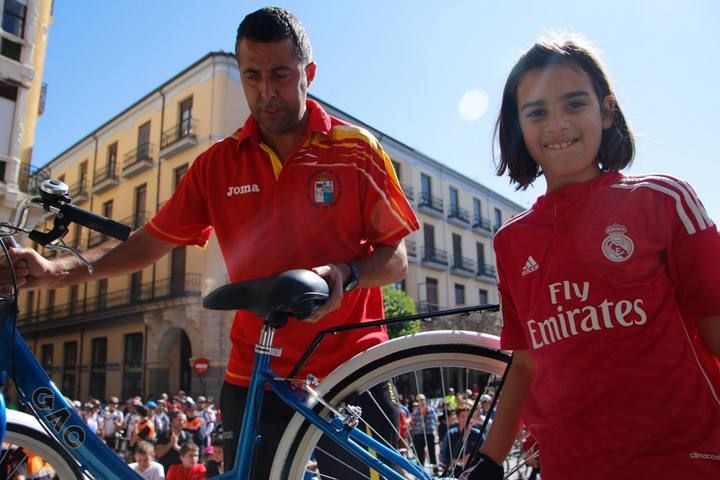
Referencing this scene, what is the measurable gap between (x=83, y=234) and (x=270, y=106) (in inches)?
1008

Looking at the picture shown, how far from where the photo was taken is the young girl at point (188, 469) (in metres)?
4.77

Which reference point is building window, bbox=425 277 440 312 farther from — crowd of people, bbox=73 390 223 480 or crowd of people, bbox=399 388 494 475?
crowd of people, bbox=399 388 494 475

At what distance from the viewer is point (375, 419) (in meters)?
1.67

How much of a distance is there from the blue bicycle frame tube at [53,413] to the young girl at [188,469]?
3.08 metres

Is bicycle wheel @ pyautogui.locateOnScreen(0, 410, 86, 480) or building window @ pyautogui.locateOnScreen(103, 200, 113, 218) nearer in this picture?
bicycle wheel @ pyautogui.locateOnScreen(0, 410, 86, 480)

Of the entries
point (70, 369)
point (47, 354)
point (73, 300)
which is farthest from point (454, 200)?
point (47, 354)

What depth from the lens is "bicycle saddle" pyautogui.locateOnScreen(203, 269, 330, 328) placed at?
1378 mm

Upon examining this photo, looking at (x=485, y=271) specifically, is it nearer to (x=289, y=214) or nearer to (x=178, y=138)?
(x=178, y=138)

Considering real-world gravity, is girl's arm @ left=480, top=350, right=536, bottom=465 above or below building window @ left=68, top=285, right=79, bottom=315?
below

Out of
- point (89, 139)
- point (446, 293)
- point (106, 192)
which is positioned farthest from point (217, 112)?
point (446, 293)

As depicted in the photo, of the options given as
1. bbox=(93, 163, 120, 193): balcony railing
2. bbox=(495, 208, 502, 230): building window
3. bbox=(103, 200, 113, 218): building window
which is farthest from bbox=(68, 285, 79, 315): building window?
bbox=(495, 208, 502, 230): building window

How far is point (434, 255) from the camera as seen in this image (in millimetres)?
28359

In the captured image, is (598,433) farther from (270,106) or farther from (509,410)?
(270,106)

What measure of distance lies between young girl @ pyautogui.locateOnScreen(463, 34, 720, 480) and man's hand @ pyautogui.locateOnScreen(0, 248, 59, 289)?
4.31 ft
